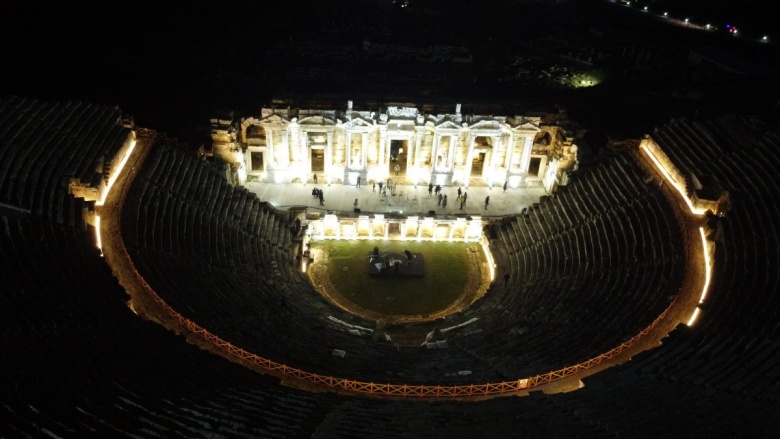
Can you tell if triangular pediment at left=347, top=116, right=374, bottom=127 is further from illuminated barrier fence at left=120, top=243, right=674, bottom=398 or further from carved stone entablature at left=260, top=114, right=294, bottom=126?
illuminated barrier fence at left=120, top=243, right=674, bottom=398

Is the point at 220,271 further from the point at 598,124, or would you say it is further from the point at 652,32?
the point at 652,32

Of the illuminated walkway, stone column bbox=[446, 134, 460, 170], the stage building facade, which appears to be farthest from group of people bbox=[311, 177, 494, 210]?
stone column bbox=[446, 134, 460, 170]

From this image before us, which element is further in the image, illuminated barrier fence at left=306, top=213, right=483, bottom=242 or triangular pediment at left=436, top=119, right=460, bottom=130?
triangular pediment at left=436, top=119, right=460, bottom=130

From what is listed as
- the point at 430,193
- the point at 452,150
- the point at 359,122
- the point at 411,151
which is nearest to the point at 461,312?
the point at 430,193

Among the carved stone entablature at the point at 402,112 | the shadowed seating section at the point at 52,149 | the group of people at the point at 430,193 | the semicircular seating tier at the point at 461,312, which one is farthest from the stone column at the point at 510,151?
the shadowed seating section at the point at 52,149

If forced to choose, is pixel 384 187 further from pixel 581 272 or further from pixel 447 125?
pixel 581 272

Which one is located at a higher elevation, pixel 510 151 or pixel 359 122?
pixel 359 122
